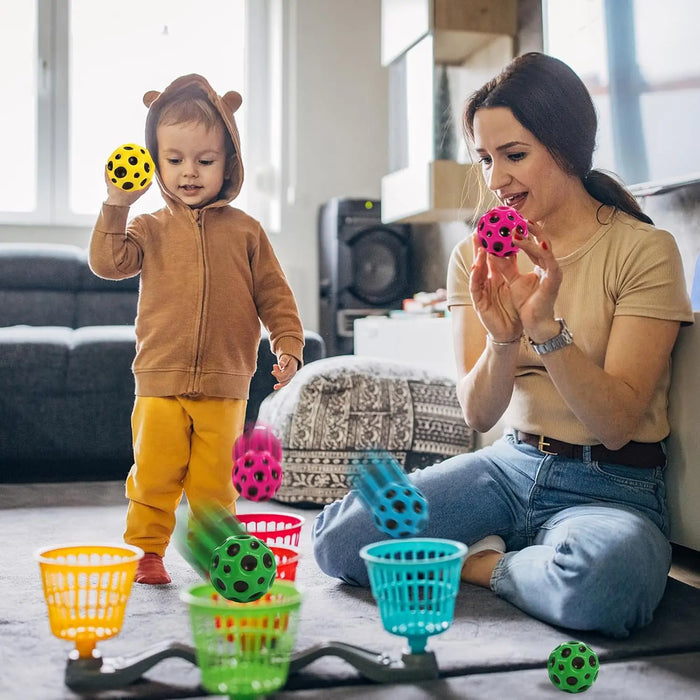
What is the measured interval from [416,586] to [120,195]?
684mm

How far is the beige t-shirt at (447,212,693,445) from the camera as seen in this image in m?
1.37

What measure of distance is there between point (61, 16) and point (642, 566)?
162 inches

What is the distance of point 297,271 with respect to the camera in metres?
4.65

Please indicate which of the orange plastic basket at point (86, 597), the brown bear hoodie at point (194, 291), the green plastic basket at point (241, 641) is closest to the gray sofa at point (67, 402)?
the brown bear hoodie at point (194, 291)

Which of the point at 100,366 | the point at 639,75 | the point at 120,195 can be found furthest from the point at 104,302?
the point at 120,195

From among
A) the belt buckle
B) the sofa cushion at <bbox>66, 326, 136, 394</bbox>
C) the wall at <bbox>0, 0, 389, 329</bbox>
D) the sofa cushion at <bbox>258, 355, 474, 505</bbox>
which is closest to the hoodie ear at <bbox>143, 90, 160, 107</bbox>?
the belt buckle

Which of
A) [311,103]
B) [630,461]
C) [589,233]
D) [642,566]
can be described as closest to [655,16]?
[589,233]

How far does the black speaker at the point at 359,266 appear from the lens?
167 inches

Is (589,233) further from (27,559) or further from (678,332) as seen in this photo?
(27,559)

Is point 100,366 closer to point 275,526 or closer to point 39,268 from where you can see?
point 39,268

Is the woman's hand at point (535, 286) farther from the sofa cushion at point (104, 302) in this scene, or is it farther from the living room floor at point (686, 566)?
the sofa cushion at point (104, 302)

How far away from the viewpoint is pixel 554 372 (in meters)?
1.28

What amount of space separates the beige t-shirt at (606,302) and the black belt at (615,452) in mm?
11

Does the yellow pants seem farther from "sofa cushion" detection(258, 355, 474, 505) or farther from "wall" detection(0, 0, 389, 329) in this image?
"wall" detection(0, 0, 389, 329)
